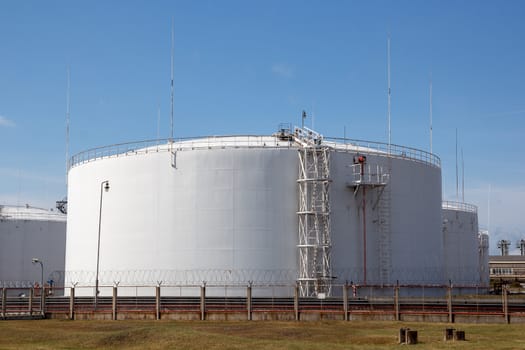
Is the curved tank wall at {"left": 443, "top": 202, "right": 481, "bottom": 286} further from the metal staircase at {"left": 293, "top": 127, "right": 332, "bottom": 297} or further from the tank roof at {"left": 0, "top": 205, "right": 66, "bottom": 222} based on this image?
the tank roof at {"left": 0, "top": 205, "right": 66, "bottom": 222}

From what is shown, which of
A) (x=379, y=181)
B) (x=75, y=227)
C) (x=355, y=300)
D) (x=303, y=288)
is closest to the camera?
A: (x=355, y=300)

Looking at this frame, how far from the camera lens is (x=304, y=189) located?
180 feet

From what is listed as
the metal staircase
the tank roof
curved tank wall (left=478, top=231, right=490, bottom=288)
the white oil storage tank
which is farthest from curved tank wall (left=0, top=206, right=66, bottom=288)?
curved tank wall (left=478, top=231, right=490, bottom=288)

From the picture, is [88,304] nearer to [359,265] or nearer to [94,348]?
[359,265]

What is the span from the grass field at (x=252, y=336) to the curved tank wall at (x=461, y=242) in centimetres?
4084

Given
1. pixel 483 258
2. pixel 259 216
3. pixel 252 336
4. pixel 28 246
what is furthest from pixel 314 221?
pixel 483 258

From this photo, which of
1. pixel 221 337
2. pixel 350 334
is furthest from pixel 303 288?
pixel 221 337

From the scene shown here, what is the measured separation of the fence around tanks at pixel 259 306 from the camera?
42562 millimetres

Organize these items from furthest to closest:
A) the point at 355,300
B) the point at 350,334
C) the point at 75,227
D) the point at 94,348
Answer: the point at 75,227 → the point at 355,300 → the point at 350,334 → the point at 94,348

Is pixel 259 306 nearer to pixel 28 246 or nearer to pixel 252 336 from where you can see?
pixel 252 336

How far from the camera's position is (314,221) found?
54594mm

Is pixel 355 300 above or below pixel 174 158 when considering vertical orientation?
below

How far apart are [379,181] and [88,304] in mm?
22790

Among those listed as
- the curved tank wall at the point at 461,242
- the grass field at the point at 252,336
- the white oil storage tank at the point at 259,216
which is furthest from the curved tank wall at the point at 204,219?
the curved tank wall at the point at 461,242
